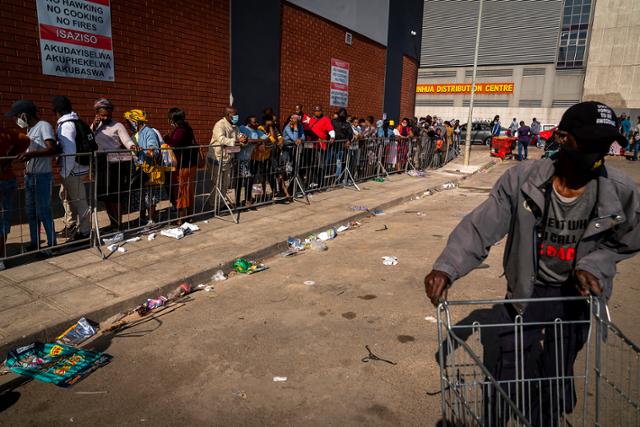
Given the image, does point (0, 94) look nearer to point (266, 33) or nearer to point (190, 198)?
point (190, 198)

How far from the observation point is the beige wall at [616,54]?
1388 inches

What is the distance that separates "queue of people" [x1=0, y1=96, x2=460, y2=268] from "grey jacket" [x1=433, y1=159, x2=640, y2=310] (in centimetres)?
509

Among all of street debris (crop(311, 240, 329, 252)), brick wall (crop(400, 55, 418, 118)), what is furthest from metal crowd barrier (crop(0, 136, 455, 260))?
brick wall (crop(400, 55, 418, 118))

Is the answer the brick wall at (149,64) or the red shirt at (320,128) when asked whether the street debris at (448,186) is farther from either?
the brick wall at (149,64)

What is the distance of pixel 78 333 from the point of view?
4.07 meters

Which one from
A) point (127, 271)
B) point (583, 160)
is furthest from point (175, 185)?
point (583, 160)

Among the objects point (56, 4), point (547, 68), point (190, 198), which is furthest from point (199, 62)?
point (547, 68)

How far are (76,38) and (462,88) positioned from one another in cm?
4045

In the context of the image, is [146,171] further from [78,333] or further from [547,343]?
[547,343]

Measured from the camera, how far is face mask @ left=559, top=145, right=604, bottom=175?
2.16m

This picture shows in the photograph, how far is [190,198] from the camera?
303 inches

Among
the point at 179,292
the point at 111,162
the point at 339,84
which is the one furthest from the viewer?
the point at 339,84

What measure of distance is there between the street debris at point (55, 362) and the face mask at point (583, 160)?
360 cm

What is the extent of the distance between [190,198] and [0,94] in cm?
315
